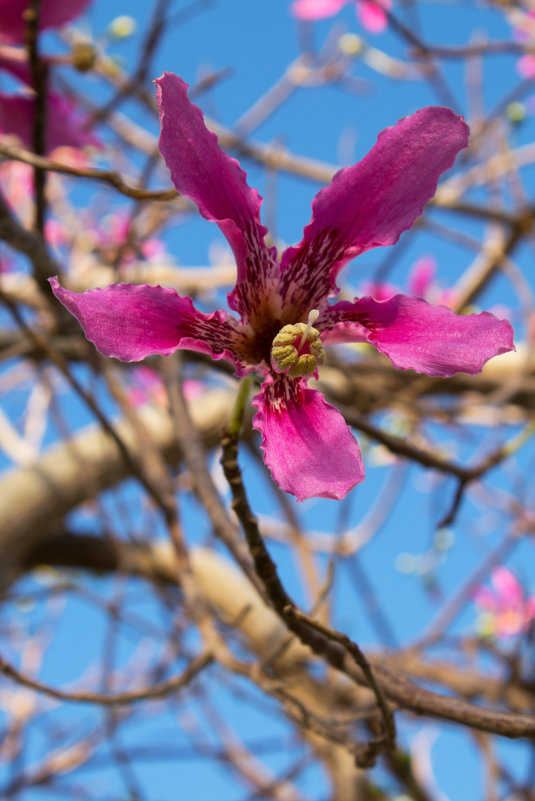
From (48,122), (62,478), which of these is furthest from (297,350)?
(62,478)

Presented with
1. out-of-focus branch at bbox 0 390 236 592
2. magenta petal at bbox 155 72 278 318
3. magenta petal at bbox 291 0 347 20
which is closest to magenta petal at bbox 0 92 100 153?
magenta petal at bbox 155 72 278 318

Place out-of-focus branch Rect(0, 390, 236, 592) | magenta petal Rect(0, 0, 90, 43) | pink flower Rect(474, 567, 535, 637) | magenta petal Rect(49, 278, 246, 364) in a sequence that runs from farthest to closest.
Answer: pink flower Rect(474, 567, 535, 637) < out-of-focus branch Rect(0, 390, 236, 592) < magenta petal Rect(0, 0, 90, 43) < magenta petal Rect(49, 278, 246, 364)

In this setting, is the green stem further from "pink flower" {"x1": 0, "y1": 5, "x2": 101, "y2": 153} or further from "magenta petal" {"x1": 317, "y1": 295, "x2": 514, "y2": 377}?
"pink flower" {"x1": 0, "y1": 5, "x2": 101, "y2": 153}

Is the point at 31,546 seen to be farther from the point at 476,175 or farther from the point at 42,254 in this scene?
the point at 476,175

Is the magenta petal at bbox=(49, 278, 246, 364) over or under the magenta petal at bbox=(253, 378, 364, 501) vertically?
over

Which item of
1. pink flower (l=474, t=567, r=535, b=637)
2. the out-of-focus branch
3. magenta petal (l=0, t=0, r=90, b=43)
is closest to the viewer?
magenta petal (l=0, t=0, r=90, b=43)

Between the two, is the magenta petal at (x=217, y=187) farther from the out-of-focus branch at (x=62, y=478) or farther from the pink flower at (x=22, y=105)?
the out-of-focus branch at (x=62, y=478)

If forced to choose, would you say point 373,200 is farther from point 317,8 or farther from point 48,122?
point 317,8

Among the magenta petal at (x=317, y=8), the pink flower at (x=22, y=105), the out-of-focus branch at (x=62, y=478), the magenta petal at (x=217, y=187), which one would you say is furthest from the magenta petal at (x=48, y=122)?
the magenta petal at (x=317, y=8)

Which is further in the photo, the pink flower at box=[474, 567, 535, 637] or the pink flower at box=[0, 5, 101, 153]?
the pink flower at box=[474, 567, 535, 637]
